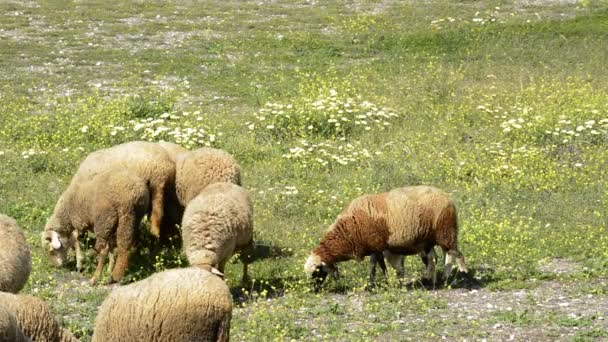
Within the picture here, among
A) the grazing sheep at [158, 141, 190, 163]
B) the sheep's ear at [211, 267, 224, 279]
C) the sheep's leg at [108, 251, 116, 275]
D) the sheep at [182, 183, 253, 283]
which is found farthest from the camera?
the grazing sheep at [158, 141, 190, 163]

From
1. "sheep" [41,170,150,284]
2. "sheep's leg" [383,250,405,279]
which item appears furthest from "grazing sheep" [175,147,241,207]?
"sheep's leg" [383,250,405,279]

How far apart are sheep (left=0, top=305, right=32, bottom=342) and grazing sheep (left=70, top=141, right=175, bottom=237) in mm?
5815

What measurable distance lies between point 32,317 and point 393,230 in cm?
537

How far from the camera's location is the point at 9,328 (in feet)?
29.4

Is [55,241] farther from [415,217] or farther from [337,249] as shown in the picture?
[415,217]

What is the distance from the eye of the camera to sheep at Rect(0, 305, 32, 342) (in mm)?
8852

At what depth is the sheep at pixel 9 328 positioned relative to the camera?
8.85 meters

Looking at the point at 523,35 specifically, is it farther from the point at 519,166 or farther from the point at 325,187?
the point at 325,187

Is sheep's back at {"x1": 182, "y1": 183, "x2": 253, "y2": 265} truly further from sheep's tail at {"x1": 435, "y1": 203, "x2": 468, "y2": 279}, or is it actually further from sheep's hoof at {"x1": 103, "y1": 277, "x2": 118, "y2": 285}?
sheep's tail at {"x1": 435, "y1": 203, "x2": 468, "y2": 279}

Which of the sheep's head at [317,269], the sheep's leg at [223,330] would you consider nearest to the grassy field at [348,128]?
the sheep's head at [317,269]

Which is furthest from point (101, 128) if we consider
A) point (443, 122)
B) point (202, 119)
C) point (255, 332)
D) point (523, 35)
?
point (523, 35)

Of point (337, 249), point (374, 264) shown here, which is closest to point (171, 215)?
point (337, 249)

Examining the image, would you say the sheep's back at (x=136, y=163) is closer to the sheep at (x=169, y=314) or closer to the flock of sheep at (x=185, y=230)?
the flock of sheep at (x=185, y=230)

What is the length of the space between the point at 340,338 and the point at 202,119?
35.8 ft
